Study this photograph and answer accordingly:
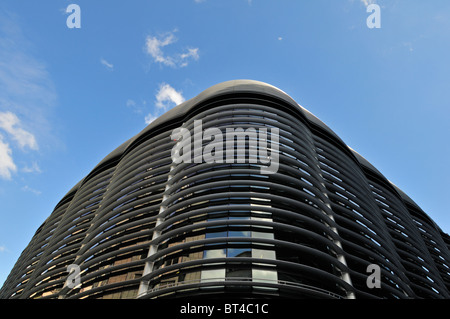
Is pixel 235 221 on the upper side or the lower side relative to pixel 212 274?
upper

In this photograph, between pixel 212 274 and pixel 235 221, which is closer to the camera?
pixel 212 274

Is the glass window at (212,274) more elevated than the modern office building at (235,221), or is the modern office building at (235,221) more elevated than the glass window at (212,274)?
the modern office building at (235,221)

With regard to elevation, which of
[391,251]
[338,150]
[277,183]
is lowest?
[391,251]

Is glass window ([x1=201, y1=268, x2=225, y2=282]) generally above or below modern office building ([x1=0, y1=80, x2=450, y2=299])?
below

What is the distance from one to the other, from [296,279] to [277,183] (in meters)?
8.92

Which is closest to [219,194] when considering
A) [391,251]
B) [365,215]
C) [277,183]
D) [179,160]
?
[277,183]

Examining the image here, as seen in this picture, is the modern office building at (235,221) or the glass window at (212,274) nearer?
the glass window at (212,274)

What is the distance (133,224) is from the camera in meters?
33.6

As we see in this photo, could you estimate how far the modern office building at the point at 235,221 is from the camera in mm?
26422

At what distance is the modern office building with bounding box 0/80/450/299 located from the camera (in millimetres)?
26422

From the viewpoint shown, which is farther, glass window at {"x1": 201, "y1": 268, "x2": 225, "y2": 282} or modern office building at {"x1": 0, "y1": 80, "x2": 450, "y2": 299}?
modern office building at {"x1": 0, "y1": 80, "x2": 450, "y2": 299}

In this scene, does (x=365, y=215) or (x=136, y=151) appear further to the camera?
(x=136, y=151)

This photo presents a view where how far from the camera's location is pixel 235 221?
2770 cm
